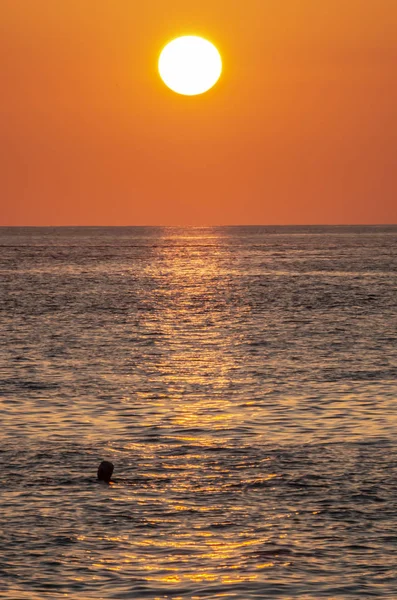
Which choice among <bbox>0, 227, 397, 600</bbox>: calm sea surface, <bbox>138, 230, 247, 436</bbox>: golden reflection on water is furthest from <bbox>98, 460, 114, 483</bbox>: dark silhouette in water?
<bbox>138, 230, 247, 436</bbox>: golden reflection on water

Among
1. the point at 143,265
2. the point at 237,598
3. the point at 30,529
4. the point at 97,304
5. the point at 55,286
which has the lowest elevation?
the point at 237,598

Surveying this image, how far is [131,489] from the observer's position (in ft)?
85.4

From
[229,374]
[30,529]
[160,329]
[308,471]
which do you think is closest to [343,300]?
[160,329]

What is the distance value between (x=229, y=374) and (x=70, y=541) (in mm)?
23417

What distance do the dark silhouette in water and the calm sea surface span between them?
24 centimetres

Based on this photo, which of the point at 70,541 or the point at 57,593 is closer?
the point at 57,593

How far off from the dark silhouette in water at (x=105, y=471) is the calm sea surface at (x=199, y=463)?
0.24m

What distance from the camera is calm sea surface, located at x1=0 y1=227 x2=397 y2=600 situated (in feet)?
66.6

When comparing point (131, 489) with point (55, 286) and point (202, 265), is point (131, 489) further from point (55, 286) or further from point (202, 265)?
point (202, 265)

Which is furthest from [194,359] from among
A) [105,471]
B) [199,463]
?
[105,471]

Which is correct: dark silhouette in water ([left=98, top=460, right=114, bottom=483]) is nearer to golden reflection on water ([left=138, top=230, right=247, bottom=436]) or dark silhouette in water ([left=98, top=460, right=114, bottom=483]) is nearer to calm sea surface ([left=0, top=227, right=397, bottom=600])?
calm sea surface ([left=0, top=227, right=397, bottom=600])

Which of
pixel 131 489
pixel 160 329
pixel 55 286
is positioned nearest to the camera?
pixel 131 489

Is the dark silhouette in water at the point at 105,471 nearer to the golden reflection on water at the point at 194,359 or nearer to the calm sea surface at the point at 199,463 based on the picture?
the calm sea surface at the point at 199,463

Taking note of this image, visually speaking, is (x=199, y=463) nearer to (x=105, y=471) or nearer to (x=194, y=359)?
(x=105, y=471)
